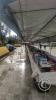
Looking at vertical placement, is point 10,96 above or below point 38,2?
below

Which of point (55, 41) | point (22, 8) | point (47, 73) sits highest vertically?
point (22, 8)

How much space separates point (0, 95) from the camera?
3613mm

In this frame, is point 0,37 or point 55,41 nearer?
point 55,41

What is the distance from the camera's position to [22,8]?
217 cm

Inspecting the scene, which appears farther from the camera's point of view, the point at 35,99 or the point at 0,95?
the point at 0,95

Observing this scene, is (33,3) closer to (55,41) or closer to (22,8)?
(22,8)

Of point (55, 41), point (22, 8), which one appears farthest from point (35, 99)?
point (55, 41)

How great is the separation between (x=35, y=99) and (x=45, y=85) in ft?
1.37

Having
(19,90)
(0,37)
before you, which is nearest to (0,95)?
(19,90)

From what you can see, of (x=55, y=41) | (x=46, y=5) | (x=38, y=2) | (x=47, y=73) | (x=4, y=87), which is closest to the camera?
(x=38, y=2)

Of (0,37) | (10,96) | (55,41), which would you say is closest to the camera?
(10,96)

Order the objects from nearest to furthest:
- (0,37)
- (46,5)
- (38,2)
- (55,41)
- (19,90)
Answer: (38,2), (46,5), (19,90), (55,41), (0,37)

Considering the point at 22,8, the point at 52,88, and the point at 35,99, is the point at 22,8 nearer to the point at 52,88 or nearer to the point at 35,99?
the point at 35,99

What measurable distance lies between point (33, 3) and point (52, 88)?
2.42m
